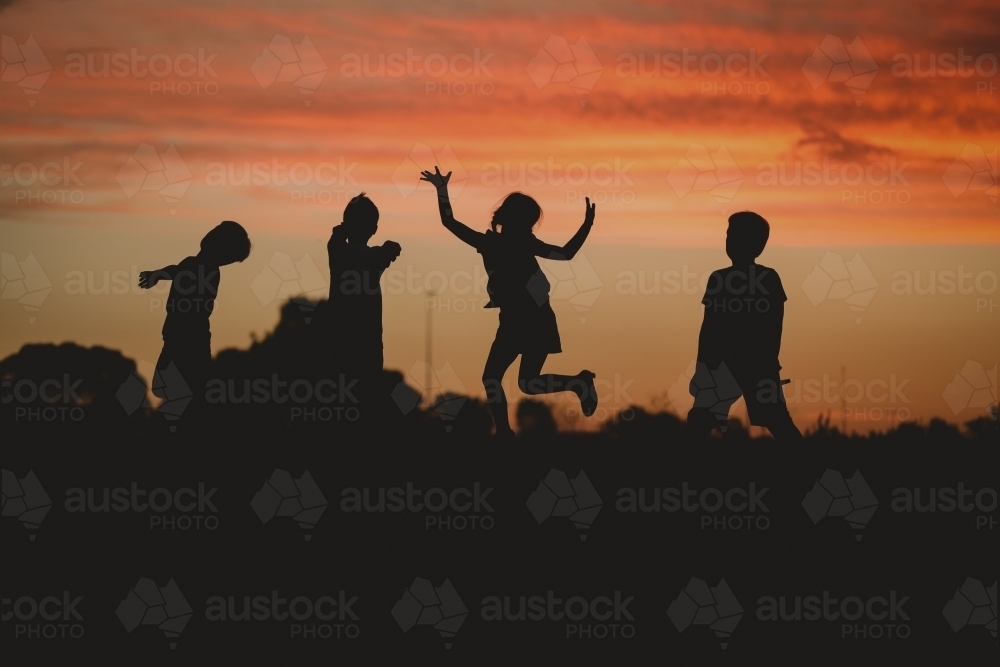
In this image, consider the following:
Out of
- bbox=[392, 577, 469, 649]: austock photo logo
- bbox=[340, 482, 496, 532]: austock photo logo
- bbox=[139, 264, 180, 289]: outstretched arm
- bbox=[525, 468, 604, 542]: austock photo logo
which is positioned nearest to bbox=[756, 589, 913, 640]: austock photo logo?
bbox=[525, 468, 604, 542]: austock photo logo

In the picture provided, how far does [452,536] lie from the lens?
10227 millimetres

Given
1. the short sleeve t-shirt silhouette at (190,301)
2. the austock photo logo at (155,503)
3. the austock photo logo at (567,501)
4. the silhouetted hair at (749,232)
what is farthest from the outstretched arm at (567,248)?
the austock photo logo at (155,503)

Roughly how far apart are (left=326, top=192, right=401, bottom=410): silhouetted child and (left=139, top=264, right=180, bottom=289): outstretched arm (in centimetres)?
156

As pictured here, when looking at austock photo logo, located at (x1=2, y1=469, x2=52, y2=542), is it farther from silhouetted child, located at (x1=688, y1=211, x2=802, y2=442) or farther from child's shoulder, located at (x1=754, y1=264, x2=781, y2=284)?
child's shoulder, located at (x1=754, y1=264, x2=781, y2=284)

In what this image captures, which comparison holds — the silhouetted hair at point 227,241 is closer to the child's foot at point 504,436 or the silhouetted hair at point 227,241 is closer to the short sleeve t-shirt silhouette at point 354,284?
the short sleeve t-shirt silhouette at point 354,284

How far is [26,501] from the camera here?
11.1m

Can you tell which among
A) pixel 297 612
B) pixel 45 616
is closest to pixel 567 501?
pixel 297 612

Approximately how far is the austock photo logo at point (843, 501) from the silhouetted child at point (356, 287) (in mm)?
4472

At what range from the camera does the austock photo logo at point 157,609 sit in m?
8.95

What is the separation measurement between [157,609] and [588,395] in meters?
5.24

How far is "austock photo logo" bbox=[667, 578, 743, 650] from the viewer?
8922mm

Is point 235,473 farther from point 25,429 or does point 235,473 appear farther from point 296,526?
point 25,429

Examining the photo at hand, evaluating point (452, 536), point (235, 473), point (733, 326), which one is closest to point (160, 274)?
point (235, 473)
